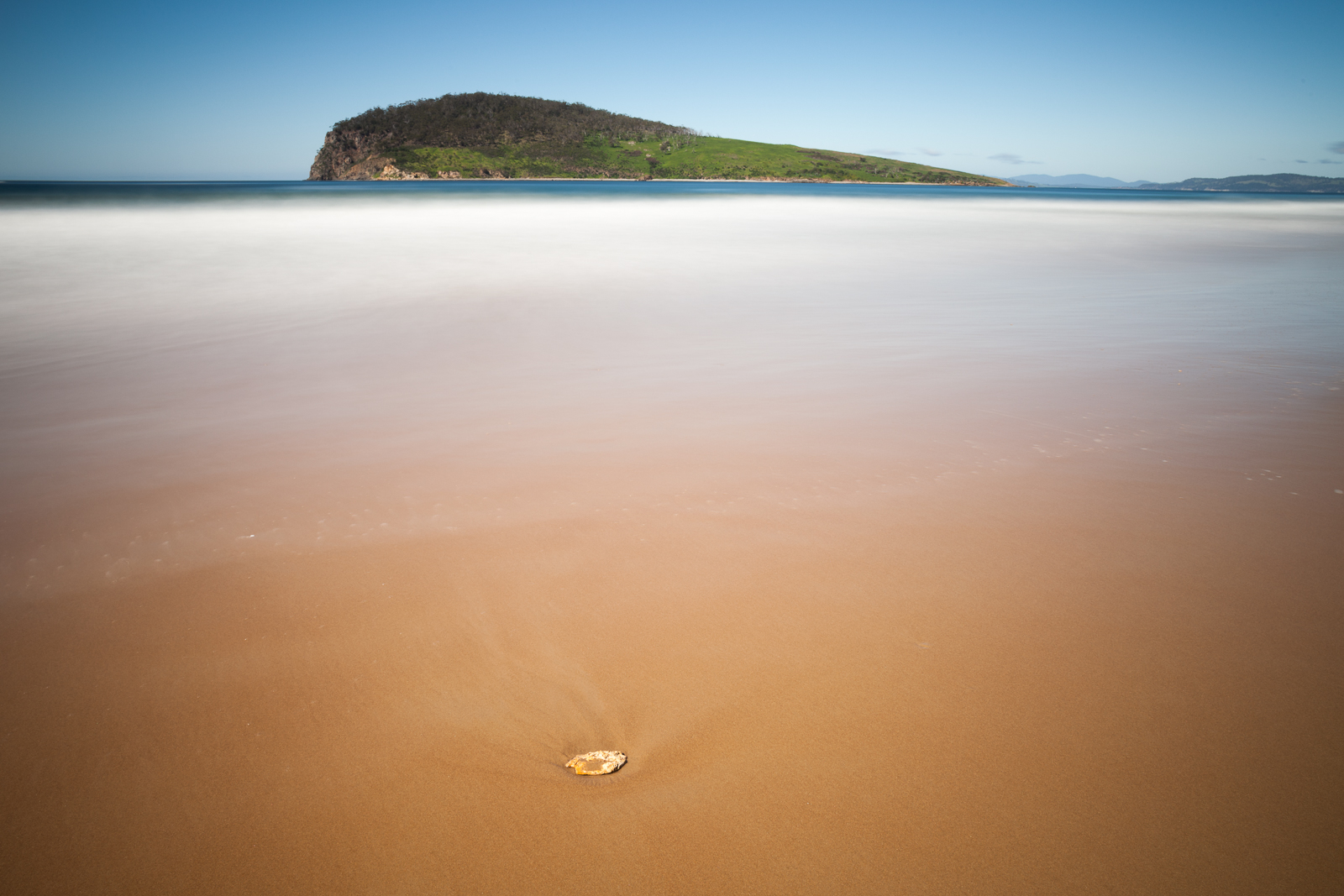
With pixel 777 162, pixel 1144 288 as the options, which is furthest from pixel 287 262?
pixel 777 162

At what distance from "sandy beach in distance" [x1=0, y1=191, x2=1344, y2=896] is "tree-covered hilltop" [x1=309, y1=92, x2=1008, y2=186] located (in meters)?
133

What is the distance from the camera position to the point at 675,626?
2330 mm

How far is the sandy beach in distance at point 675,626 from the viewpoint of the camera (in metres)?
1.61

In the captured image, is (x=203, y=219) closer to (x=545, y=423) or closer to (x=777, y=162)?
(x=545, y=423)

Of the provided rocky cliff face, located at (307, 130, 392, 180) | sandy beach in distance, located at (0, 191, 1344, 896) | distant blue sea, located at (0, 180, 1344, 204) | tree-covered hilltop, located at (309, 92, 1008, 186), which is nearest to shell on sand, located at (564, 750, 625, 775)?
sandy beach in distance, located at (0, 191, 1344, 896)

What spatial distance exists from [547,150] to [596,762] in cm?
14356

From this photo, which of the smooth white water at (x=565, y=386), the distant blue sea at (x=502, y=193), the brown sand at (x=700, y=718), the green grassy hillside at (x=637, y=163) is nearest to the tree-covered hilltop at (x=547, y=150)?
the green grassy hillside at (x=637, y=163)

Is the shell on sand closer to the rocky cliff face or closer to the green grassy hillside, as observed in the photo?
the green grassy hillside

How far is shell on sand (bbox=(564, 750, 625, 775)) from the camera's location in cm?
177

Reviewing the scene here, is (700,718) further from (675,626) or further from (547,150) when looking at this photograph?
(547,150)

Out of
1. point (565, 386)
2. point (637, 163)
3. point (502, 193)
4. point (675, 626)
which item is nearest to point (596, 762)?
point (675, 626)

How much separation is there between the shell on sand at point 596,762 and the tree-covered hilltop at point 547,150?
135228 mm

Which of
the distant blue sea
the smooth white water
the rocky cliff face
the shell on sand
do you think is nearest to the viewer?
the shell on sand

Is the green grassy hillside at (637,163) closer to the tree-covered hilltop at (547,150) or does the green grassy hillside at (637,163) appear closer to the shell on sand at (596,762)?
the tree-covered hilltop at (547,150)
